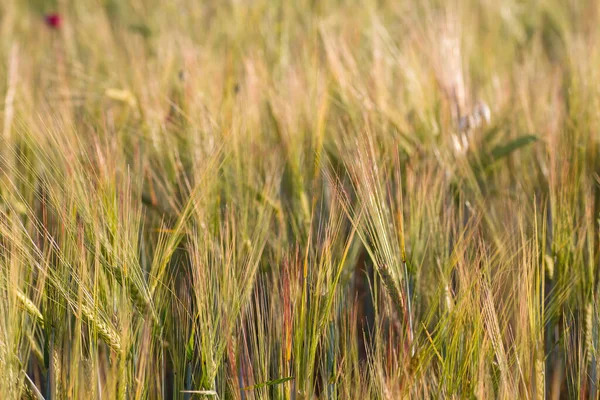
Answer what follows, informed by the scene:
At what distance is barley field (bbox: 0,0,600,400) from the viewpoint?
1.05 m

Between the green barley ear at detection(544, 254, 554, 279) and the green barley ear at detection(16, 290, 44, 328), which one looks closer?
the green barley ear at detection(16, 290, 44, 328)

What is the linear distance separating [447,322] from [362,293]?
16.7 inches

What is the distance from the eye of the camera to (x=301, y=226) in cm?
140

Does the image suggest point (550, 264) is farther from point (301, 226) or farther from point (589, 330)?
point (301, 226)

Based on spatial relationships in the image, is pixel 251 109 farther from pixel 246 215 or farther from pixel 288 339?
pixel 288 339

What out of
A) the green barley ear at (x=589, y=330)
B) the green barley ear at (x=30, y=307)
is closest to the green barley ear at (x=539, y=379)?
the green barley ear at (x=589, y=330)

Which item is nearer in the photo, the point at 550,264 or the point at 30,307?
the point at 30,307

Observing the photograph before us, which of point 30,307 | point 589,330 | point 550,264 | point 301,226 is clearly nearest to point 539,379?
point 589,330

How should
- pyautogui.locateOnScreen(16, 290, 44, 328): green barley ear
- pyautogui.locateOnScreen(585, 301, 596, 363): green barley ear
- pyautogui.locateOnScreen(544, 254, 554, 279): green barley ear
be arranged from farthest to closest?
1. pyautogui.locateOnScreen(544, 254, 554, 279): green barley ear
2. pyautogui.locateOnScreen(585, 301, 596, 363): green barley ear
3. pyautogui.locateOnScreen(16, 290, 44, 328): green barley ear

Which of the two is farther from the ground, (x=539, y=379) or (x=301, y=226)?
(x=301, y=226)

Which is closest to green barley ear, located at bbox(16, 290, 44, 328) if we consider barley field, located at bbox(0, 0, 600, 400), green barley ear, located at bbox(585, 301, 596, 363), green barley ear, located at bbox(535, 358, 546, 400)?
barley field, located at bbox(0, 0, 600, 400)

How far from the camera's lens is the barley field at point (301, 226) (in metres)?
1.05

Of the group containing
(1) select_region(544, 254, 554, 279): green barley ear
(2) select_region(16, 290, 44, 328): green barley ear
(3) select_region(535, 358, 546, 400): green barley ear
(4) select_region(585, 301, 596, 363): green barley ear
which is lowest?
(3) select_region(535, 358, 546, 400): green barley ear

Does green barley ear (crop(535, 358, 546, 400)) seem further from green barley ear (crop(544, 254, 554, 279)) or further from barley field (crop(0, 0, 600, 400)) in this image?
green barley ear (crop(544, 254, 554, 279))
